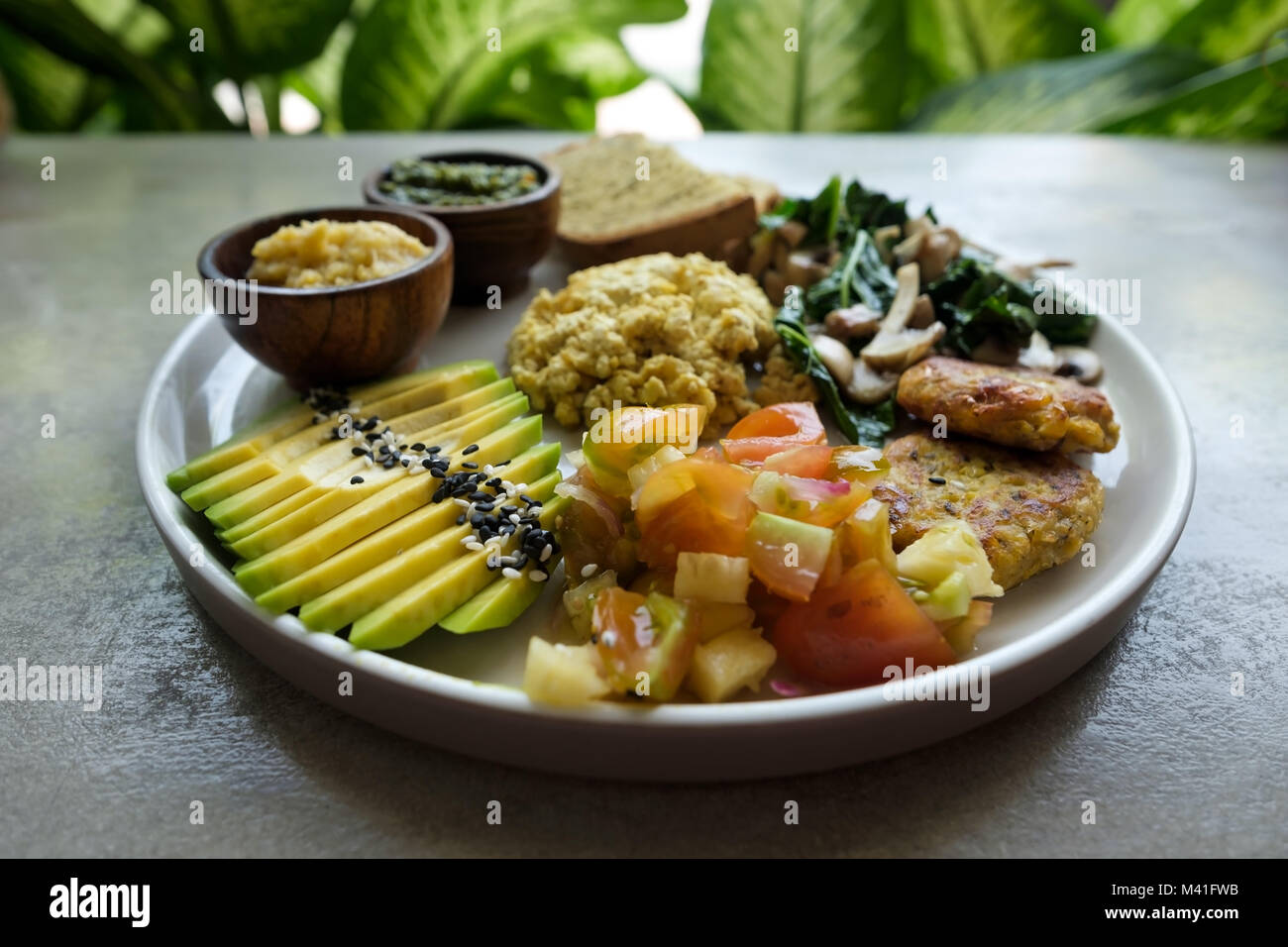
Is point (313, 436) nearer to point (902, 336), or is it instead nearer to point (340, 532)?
point (340, 532)

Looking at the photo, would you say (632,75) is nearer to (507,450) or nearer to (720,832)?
(507,450)

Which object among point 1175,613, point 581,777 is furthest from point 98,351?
point 1175,613

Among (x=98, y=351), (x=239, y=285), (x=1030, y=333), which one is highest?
(x=239, y=285)

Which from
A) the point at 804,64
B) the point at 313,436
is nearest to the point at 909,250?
the point at 313,436

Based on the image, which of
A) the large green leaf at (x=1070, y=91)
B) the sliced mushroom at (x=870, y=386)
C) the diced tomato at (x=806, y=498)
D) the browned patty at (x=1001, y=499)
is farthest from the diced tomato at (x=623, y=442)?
the large green leaf at (x=1070, y=91)

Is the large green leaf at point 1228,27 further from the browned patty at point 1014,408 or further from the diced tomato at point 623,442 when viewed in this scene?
the diced tomato at point 623,442
